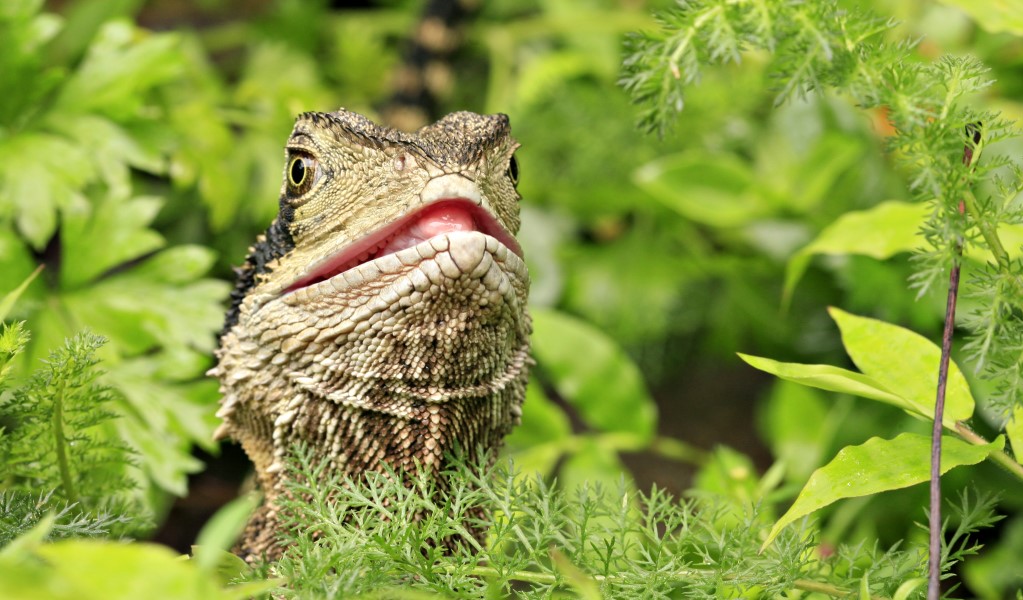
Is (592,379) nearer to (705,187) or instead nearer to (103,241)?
(705,187)

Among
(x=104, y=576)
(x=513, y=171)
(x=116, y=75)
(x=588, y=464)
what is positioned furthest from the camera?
(x=588, y=464)

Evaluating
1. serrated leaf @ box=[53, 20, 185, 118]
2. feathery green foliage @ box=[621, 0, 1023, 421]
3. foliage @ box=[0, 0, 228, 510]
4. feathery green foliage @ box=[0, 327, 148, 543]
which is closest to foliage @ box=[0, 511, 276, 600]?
feathery green foliage @ box=[0, 327, 148, 543]

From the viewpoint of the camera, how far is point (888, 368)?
1193 mm

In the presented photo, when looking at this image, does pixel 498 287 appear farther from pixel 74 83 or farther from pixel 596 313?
pixel 596 313

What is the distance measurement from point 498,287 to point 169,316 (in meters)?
0.87

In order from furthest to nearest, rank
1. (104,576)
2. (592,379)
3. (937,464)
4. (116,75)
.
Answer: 1. (592,379)
2. (116,75)
3. (937,464)
4. (104,576)

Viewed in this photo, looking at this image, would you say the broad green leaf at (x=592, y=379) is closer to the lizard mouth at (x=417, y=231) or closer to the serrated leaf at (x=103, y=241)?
the serrated leaf at (x=103, y=241)

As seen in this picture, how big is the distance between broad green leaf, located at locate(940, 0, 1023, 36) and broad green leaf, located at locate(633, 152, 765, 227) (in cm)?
116

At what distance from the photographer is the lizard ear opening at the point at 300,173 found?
4.01 ft

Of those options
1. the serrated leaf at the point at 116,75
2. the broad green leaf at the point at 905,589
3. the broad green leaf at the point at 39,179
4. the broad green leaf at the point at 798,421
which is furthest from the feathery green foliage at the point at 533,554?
the broad green leaf at the point at 798,421

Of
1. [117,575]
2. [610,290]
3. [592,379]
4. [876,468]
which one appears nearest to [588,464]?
[592,379]

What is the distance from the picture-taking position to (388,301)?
1101 millimetres

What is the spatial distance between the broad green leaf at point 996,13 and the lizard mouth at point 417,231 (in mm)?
742

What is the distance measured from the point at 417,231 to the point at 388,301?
95mm
